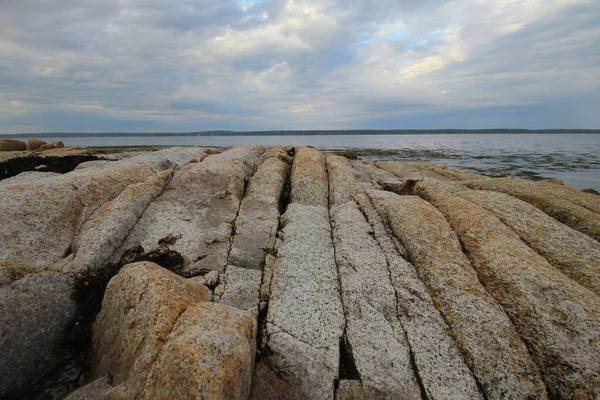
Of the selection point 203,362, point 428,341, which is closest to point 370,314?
point 428,341

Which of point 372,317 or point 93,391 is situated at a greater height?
point 93,391

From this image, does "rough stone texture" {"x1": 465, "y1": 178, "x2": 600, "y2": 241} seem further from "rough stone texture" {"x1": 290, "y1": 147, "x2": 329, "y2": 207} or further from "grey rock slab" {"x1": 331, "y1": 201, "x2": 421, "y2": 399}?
"rough stone texture" {"x1": 290, "y1": 147, "x2": 329, "y2": 207}

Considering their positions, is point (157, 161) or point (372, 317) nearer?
point (372, 317)

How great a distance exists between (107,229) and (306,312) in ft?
24.4

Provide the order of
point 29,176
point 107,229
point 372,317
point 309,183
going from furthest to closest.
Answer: point 309,183 → point 29,176 → point 107,229 → point 372,317

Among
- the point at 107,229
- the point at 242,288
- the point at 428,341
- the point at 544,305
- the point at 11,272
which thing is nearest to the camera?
the point at 428,341

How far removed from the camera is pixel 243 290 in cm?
923

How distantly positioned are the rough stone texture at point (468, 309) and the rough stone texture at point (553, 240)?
2642 millimetres

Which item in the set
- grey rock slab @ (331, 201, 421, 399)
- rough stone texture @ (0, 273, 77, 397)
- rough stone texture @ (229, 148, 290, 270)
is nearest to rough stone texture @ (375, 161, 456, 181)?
rough stone texture @ (229, 148, 290, 270)

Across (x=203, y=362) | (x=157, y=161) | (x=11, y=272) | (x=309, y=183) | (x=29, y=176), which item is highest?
(x=157, y=161)

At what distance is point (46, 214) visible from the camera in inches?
426

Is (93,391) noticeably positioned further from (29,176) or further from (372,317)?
(29,176)

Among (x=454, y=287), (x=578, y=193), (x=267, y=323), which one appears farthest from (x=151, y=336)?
(x=578, y=193)

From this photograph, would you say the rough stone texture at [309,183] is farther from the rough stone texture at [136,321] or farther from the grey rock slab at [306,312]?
the rough stone texture at [136,321]
